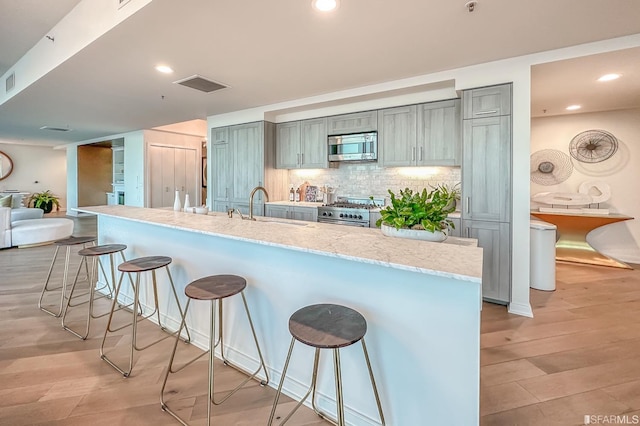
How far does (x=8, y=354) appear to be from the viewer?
2.23 metres

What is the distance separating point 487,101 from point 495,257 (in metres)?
1.62

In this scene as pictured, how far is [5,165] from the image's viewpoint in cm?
1050

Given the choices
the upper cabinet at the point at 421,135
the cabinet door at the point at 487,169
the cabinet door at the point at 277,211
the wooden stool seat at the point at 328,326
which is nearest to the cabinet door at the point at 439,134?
the upper cabinet at the point at 421,135

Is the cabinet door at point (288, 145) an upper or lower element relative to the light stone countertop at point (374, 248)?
upper

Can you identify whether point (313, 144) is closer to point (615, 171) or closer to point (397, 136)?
point (397, 136)

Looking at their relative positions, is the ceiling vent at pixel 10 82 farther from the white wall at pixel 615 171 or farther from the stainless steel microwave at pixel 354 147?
the white wall at pixel 615 171

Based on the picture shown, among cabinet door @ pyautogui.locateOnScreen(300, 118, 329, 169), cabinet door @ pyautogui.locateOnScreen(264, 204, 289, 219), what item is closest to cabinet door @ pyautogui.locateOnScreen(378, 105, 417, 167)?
cabinet door @ pyautogui.locateOnScreen(300, 118, 329, 169)

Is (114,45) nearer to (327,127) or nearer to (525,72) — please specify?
(327,127)

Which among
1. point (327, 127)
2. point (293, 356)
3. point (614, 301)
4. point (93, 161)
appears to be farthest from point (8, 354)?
point (93, 161)

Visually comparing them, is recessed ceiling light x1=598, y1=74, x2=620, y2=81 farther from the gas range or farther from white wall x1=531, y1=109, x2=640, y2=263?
the gas range

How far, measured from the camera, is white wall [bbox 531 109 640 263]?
177 inches

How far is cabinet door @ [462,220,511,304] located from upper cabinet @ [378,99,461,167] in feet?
2.76

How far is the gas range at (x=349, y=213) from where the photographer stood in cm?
403

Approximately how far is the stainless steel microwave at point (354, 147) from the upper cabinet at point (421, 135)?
0.41 ft
